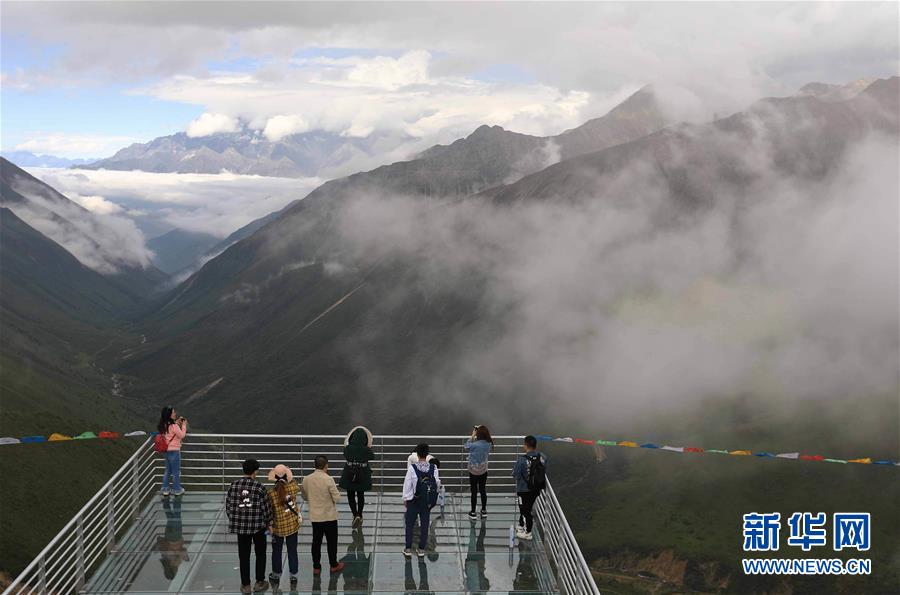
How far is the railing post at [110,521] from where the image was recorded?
738 inches

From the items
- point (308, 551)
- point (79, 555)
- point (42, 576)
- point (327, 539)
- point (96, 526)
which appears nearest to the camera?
point (42, 576)

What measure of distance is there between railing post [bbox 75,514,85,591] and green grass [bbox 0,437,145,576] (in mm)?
61923

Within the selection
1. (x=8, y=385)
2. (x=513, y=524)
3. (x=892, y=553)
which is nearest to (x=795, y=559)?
(x=892, y=553)

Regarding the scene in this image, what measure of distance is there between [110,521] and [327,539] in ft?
17.6

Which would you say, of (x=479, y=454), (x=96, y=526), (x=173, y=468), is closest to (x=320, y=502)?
(x=479, y=454)

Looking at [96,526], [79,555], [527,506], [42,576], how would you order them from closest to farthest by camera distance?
[42,576], [79,555], [96,526], [527,506]

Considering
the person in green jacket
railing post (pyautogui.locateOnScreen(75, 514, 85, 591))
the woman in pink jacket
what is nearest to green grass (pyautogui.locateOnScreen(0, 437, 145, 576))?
the woman in pink jacket

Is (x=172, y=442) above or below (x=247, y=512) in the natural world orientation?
above

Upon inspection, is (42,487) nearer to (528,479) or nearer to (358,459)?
(358,459)

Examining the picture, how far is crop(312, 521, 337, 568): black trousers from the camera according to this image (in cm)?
1779

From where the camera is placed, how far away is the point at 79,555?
671 inches

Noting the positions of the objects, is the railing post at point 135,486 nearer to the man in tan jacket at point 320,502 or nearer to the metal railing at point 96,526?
the metal railing at point 96,526

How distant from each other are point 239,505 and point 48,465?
12183cm

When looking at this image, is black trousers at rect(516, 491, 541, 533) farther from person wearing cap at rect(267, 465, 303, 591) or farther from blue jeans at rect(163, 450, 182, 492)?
blue jeans at rect(163, 450, 182, 492)
